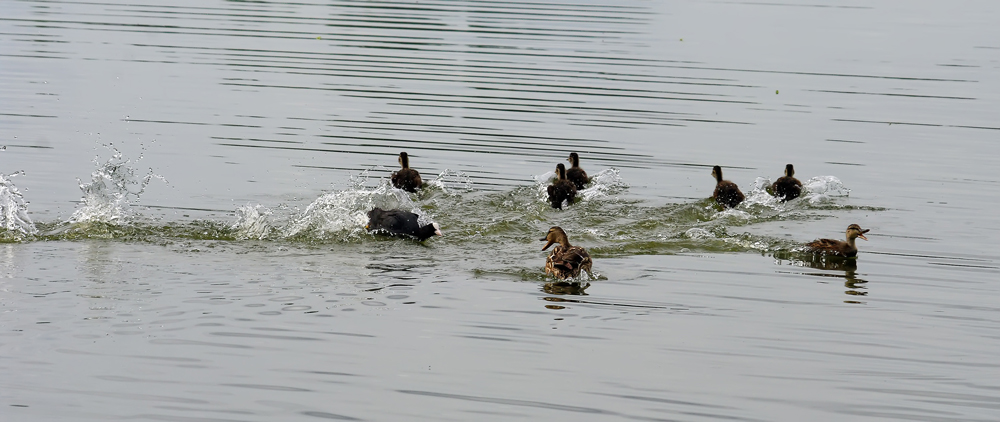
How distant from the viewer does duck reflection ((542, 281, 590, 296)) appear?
11586 mm

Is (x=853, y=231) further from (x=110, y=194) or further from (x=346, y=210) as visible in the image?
(x=110, y=194)

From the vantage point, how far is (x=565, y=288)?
1176cm

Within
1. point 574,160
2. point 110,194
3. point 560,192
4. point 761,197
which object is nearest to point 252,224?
point 110,194

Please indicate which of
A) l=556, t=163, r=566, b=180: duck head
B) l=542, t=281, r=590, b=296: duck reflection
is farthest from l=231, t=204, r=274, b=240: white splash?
l=556, t=163, r=566, b=180: duck head

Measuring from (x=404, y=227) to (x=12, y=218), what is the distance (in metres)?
4.55

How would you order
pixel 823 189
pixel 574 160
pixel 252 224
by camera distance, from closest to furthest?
pixel 252 224
pixel 823 189
pixel 574 160

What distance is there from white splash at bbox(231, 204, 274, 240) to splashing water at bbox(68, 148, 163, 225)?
4.59 feet

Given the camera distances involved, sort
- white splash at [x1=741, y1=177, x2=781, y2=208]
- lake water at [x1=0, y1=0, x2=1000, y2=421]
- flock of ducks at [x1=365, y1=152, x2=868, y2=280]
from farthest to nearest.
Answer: white splash at [x1=741, y1=177, x2=781, y2=208], flock of ducks at [x1=365, y1=152, x2=868, y2=280], lake water at [x1=0, y1=0, x2=1000, y2=421]

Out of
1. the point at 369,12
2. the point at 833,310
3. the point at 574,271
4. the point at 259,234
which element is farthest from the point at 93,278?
the point at 369,12

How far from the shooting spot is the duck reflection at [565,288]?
38.0 ft

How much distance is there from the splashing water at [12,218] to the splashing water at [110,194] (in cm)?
53

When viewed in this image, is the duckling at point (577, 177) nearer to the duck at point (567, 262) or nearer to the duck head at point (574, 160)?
the duck head at point (574, 160)

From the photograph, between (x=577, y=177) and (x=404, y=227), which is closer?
(x=404, y=227)

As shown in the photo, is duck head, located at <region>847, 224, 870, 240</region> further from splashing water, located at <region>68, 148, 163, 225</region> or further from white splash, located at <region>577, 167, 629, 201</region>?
splashing water, located at <region>68, 148, 163, 225</region>
